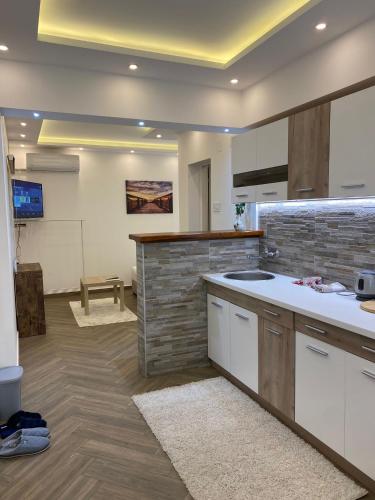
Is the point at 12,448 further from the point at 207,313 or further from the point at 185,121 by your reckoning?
the point at 185,121

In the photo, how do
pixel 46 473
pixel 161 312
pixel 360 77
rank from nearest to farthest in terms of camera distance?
pixel 46 473 < pixel 360 77 < pixel 161 312

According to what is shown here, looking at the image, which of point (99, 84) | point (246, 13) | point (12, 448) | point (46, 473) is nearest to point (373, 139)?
point (246, 13)

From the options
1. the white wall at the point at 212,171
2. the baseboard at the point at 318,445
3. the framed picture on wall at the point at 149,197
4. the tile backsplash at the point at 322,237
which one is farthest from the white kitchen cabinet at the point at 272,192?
the framed picture on wall at the point at 149,197

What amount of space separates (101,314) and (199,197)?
2.28 metres

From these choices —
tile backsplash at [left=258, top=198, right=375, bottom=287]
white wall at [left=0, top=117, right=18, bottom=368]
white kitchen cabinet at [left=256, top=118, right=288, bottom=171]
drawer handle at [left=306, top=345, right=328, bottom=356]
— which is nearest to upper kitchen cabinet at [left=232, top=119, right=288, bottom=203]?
white kitchen cabinet at [left=256, top=118, right=288, bottom=171]

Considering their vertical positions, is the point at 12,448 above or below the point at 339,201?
below

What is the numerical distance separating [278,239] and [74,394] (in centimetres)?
225

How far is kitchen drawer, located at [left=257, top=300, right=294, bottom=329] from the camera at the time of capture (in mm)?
2359

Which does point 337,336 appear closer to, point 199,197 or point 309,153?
point 309,153

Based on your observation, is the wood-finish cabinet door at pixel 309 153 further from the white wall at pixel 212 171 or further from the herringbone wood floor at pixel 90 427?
the herringbone wood floor at pixel 90 427

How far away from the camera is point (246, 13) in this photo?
2721mm

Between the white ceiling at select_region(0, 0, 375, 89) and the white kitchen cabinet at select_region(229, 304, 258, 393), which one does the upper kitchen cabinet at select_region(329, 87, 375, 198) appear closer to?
the white ceiling at select_region(0, 0, 375, 89)

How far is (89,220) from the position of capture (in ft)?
22.7

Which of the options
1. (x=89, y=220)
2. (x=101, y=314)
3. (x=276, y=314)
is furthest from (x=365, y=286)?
(x=89, y=220)
